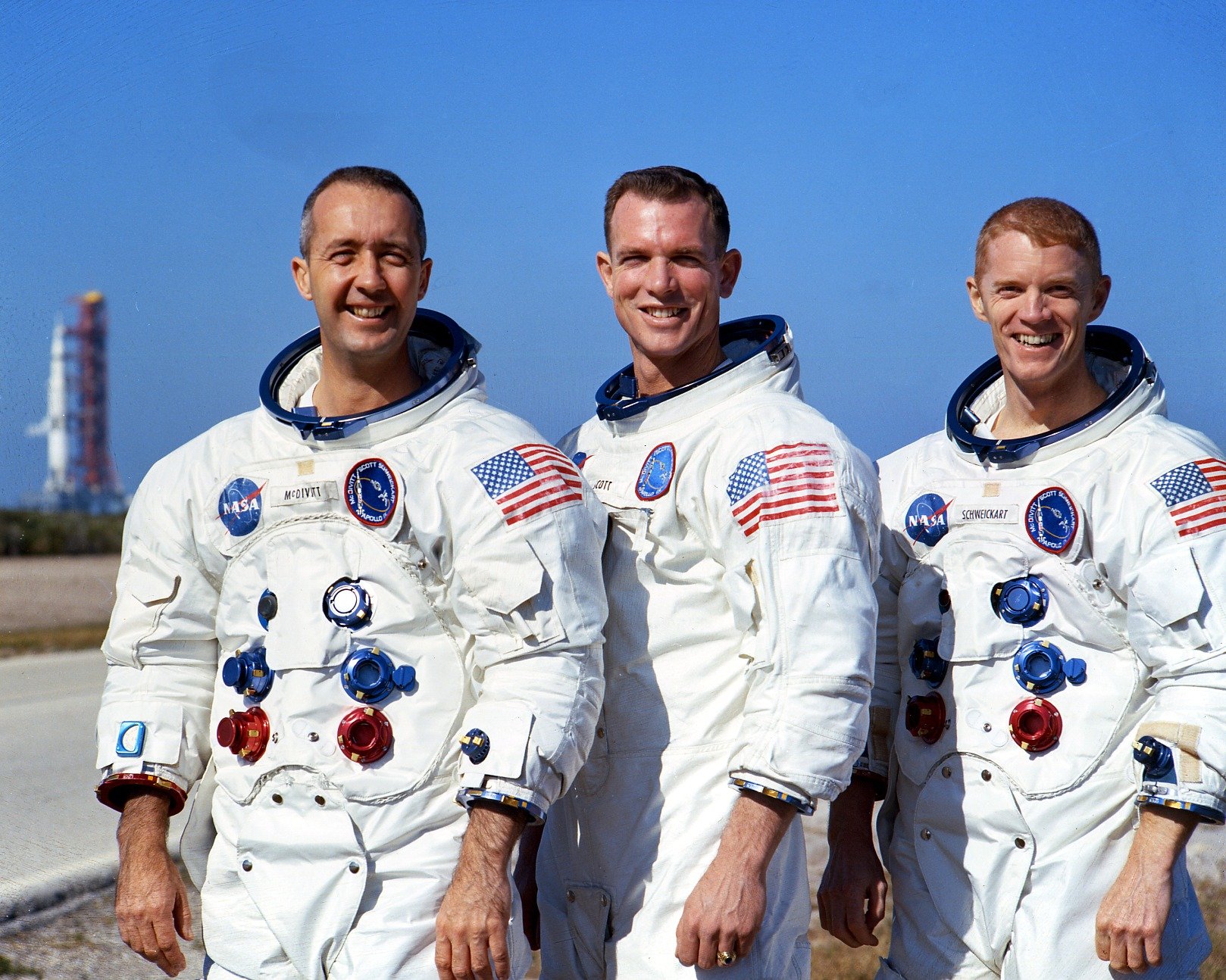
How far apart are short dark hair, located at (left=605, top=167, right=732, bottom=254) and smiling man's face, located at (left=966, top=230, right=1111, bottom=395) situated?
71cm

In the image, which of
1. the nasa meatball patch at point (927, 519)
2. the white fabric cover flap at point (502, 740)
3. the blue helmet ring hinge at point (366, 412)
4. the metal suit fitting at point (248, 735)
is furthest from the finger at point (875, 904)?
the blue helmet ring hinge at point (366, 412)

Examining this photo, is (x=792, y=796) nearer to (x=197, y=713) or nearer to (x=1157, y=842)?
(x=1157, y=842)

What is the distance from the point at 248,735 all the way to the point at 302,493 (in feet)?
1.81

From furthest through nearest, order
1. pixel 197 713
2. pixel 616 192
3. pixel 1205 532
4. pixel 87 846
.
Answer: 1. pixel 87 846
2. pixel 616 192
3. pixel 197 713
4. pixel 1205 532

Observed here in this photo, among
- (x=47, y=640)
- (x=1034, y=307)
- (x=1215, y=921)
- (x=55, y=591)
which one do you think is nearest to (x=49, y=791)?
(x=1215, y=921)

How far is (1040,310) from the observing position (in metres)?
3.06

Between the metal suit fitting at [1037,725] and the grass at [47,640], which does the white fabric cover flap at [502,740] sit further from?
the grass at [47,640]

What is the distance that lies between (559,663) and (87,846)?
4748 millimetres

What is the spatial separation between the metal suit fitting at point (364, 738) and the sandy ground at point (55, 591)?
638 inches

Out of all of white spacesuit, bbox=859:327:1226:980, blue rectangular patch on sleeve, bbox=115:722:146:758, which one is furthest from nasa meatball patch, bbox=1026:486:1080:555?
blue rectangular patch on sleeve, bbox=115:722:146:758

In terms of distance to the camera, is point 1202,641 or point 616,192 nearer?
point 1202,641

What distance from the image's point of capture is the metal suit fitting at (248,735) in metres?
2.75

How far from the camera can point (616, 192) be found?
3287 millimetres

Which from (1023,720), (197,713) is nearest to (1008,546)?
(1023,720)
